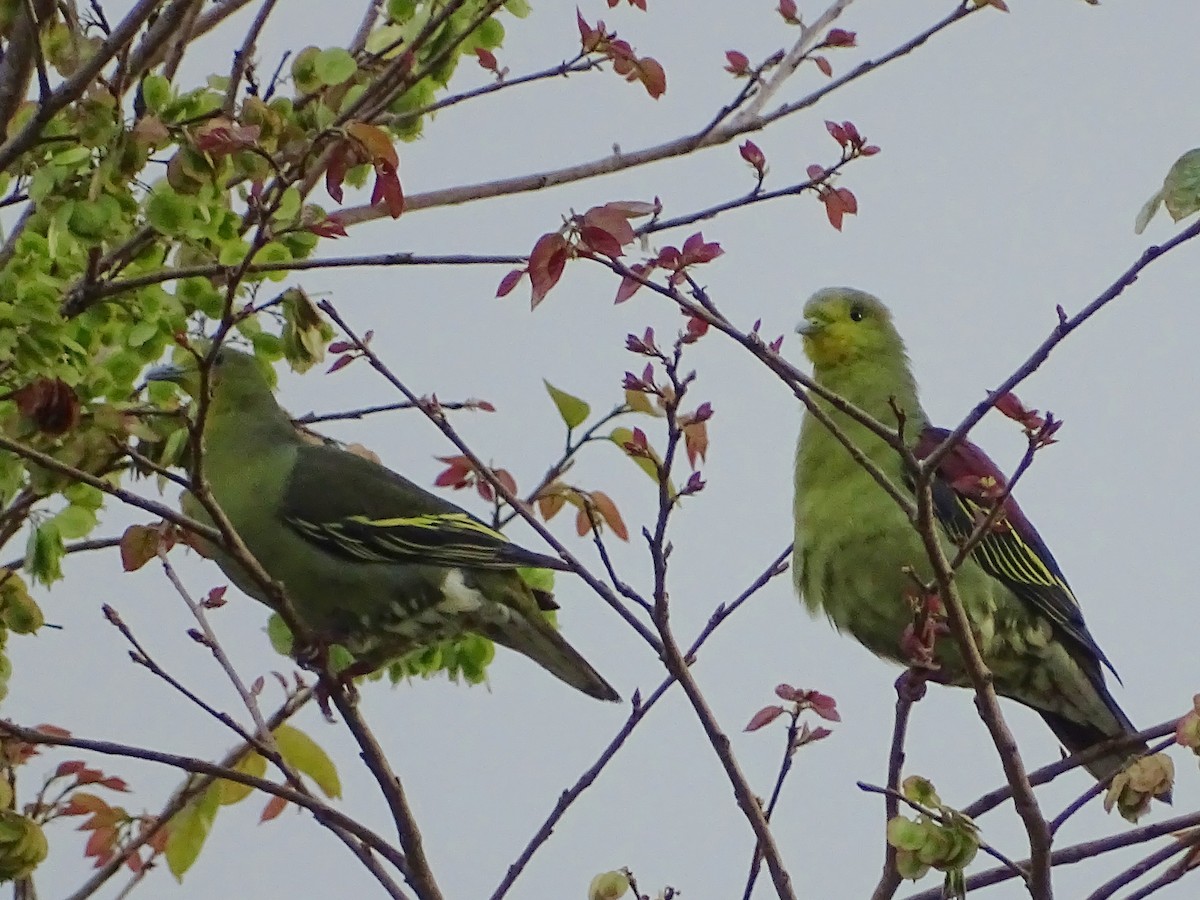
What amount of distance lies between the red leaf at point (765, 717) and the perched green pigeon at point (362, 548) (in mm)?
712

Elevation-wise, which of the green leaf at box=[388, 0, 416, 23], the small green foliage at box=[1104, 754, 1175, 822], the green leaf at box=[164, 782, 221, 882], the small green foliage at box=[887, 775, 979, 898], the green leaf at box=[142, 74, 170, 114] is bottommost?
the small green foliage at box=[887, 775, 979, 898]

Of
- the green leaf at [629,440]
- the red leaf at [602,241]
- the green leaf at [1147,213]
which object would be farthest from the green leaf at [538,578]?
the green leaf at [1147,213]

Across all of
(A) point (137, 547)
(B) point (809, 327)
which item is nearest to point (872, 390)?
(B) point (809, 327)

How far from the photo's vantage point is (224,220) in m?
2.37

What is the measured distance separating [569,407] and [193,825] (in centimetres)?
106

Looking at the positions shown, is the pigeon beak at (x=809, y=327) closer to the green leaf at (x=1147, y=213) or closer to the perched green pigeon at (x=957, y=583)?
the perched green pigeon at (x=957, y=583)

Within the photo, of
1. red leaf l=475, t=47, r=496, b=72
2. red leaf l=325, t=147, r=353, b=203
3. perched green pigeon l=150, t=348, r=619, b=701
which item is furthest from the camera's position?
perched green pigeon l=150, t=348, r=619, b=701

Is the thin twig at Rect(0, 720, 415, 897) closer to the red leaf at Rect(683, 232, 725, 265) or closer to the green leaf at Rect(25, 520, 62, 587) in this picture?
the green leaf at Rect(25, 520, 62, 587)

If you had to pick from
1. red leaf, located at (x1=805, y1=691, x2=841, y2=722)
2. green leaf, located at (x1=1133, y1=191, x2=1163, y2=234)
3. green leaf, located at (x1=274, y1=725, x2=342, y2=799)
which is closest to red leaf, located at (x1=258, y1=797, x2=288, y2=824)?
green leaf, located at (x1=274, y1=725, x2=342, y2=799)

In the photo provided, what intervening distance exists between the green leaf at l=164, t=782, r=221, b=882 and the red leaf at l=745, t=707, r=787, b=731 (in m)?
1.01

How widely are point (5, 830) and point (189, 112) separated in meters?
1.09

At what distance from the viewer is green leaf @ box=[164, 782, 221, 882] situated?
2.87 meters

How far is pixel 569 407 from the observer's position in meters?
2.99

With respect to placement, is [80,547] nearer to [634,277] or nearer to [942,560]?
[634,277]
